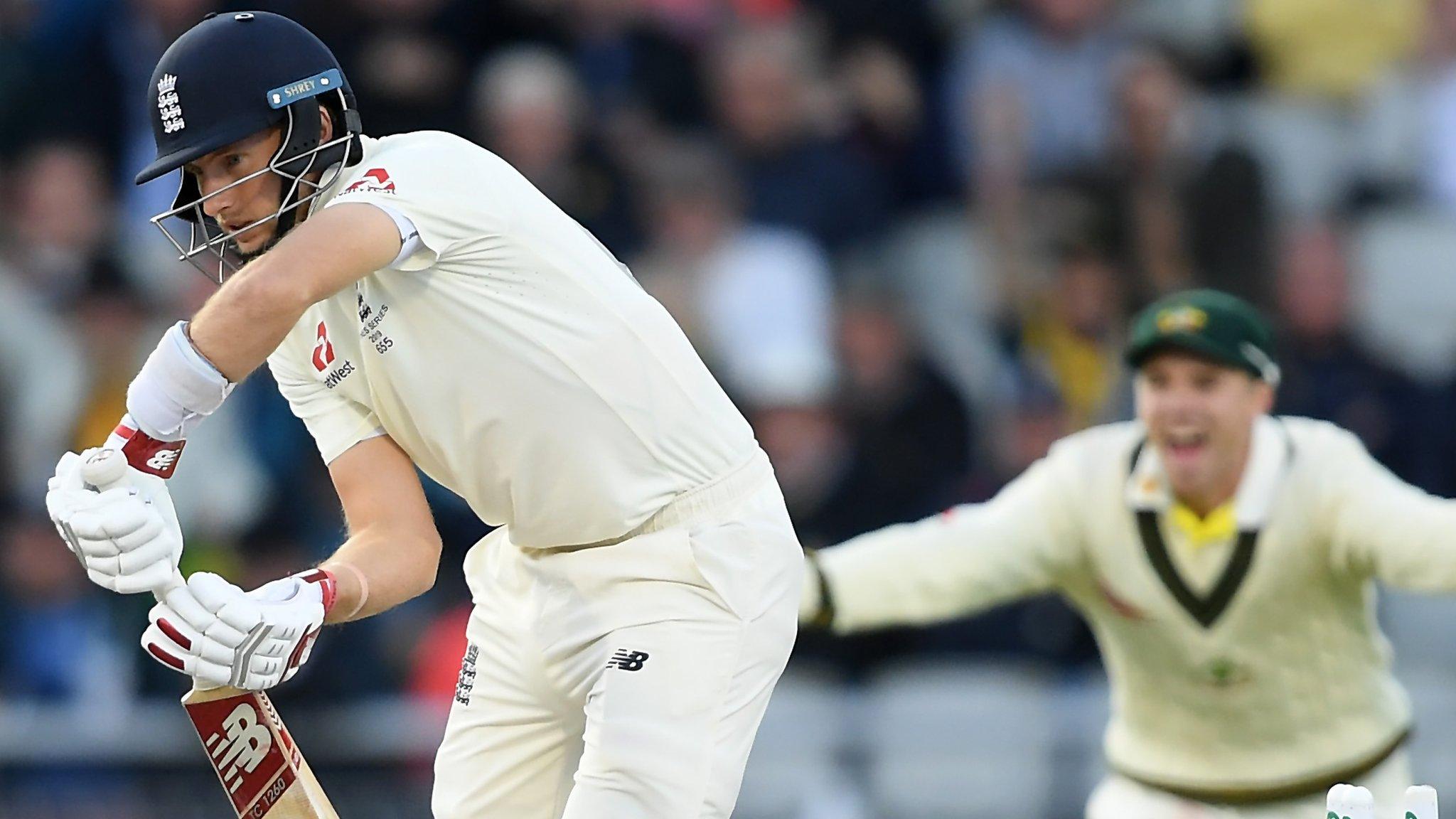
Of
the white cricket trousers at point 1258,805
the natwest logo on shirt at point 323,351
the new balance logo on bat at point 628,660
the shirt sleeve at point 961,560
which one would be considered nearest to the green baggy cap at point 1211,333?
the shirt sleeve at point 961,560

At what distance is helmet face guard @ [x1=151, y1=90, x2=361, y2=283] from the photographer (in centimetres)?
421

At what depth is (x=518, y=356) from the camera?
429cm

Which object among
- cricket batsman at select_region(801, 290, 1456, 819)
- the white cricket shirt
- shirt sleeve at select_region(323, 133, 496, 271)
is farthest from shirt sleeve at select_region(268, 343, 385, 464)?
cricket batsman at select_region(801, 290, 1456, 819)

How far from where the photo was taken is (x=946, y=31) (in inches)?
398

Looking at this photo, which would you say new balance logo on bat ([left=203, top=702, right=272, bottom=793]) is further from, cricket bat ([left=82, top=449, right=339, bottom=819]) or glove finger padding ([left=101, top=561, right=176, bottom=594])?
glove finger padding ([left=101, top=561, right=176, bottom=594])

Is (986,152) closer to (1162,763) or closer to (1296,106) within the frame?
(1296,106)

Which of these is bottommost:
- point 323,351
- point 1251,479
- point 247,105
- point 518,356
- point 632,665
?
point 1251,479

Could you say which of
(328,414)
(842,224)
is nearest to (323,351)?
(328,414)

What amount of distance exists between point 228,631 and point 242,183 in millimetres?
853

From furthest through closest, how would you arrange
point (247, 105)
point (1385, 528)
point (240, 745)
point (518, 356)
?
point (1385, 528), point (240, 745), point (518, 356), point (247, 105)

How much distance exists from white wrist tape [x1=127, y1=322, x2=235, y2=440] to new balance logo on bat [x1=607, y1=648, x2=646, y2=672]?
940 mm

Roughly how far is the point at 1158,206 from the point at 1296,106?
1.09m

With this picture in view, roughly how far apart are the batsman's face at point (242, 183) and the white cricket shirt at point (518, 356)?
0.13 m

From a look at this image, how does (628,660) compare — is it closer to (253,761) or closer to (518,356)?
(518,356)
